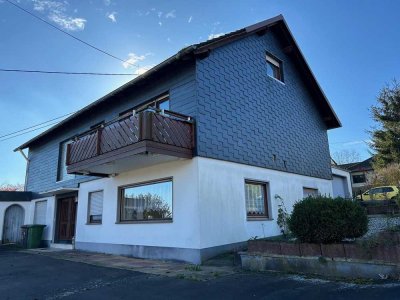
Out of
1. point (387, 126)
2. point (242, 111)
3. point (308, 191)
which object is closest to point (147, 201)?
point (242, 111)

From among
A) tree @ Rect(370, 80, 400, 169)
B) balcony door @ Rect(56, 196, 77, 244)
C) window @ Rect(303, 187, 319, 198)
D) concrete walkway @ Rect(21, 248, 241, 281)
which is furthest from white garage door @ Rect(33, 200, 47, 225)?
tree @ Rect(370, 80, 400, 169)

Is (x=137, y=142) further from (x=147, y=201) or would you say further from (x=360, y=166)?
(x=360, y=166)

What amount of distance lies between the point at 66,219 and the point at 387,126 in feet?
91.3

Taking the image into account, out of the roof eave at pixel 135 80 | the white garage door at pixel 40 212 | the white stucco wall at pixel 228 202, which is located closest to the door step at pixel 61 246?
the white garage door at pixel 40 212

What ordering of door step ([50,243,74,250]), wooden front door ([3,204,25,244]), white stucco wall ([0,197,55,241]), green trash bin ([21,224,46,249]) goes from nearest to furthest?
door step ([50,243,74,250])
green trash bin ([21,224,46,249])
white stucco wall ([0,197,55,241])
wooden front door ([3,204,25,244])

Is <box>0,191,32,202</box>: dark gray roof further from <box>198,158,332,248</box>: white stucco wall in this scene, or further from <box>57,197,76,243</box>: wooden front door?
<box>198,158,332,248</box>: white stucco wall

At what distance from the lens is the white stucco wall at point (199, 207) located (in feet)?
31.1

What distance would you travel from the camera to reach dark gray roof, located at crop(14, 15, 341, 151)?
1019 centimetres

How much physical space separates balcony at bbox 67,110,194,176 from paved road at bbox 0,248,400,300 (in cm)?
333

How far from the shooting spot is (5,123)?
2084 cm

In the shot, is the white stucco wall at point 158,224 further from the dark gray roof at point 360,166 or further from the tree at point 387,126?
the dark gray roof at point 360,166

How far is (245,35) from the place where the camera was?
12.6 m

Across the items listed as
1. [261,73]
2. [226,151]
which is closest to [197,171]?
[226,151]

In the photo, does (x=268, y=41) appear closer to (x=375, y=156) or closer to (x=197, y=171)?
(x=197, y=171)
